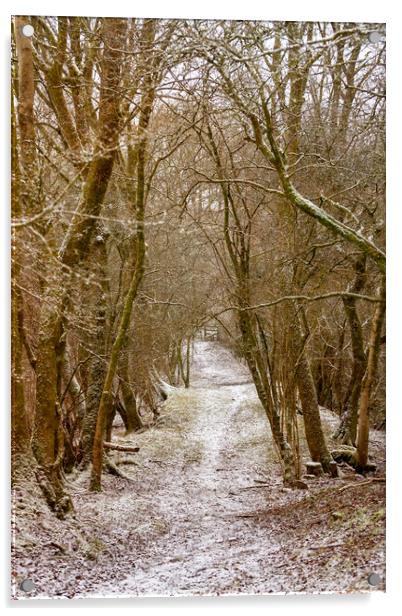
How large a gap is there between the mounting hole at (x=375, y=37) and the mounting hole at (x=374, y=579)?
3.73m

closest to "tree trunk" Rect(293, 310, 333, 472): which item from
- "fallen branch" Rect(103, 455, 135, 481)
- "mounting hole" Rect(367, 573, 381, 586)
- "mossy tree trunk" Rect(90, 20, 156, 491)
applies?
"mounting hole" Rect(367, 573, 381, 586)

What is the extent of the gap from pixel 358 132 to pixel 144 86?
5.20 ft

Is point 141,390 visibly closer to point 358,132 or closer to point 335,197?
point 335,197

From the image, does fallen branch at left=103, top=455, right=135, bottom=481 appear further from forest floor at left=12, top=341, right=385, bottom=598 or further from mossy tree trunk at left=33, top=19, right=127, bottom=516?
mossy tree trunk at left=33, top=19, right=127, bottom=516

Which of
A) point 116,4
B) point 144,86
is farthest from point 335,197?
point 116,4

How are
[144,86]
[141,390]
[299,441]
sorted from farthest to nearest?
[141,390] → [299,441] → [144,86]

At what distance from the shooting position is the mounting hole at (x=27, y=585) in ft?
12.6

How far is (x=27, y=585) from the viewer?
386 cm

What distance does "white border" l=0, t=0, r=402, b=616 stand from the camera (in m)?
3.96

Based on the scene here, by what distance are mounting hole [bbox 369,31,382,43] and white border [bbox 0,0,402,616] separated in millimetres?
79

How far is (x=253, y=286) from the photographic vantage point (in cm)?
455

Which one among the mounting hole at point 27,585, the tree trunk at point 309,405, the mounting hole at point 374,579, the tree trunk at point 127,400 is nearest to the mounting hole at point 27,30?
the tree trunk at point 127,400

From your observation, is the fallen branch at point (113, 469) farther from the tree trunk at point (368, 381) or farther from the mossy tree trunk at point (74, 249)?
the tree trunk at point (368, 381)
